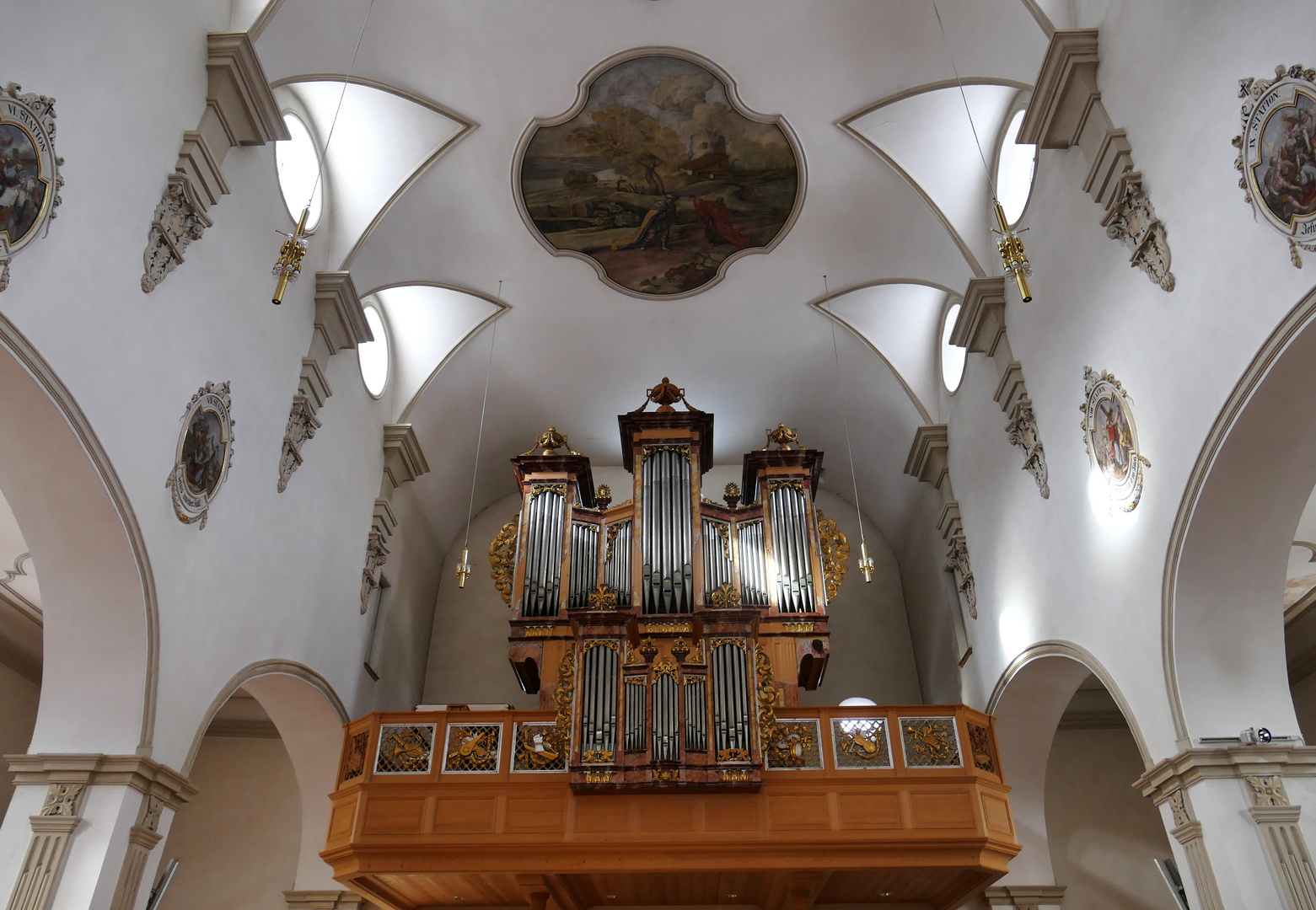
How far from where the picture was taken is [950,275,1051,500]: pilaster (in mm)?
10109

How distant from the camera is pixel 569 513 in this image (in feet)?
42.2

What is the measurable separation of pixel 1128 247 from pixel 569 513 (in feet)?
24.2

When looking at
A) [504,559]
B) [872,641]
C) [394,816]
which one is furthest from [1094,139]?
[872,641]

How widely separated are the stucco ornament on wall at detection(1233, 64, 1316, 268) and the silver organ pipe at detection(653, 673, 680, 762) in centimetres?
666

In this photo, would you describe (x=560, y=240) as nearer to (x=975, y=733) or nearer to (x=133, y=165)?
(x=133, y=165)

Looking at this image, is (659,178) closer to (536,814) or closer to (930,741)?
(930,741)

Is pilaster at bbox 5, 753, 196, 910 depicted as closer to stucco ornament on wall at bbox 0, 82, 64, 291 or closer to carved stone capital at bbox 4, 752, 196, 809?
carved stone capital at bbox 4, 752, 196, 809

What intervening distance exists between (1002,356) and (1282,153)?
4956 mm

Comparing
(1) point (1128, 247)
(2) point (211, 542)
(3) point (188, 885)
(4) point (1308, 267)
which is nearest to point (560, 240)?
(2) point (211, 542)

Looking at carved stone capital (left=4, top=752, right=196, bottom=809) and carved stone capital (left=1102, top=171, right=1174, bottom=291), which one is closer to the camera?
carved stone capital (left=4, top=752, right=196, bottom=809)

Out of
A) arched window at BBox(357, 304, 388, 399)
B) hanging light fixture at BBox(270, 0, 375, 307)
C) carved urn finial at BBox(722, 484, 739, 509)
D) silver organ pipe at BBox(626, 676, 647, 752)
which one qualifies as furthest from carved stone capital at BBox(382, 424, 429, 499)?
silver organ pipe at BBox(626, 676, 647, 752)

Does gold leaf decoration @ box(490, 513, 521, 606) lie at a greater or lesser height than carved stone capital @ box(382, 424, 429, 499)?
lesser

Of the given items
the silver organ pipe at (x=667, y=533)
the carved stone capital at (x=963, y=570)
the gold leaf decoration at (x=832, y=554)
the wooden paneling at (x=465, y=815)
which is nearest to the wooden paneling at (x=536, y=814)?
the wooden paneling at (x=465, y=815)

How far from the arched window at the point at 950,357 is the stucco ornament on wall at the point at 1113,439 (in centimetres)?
418
